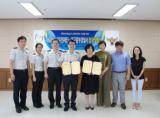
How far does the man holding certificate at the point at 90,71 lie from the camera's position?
503cm

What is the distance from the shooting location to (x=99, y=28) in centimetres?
782

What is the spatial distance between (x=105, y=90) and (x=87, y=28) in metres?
2.97

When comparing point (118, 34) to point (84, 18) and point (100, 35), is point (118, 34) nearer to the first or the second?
point (100, 35)

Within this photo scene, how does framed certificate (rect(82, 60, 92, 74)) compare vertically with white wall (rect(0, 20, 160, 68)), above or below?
below

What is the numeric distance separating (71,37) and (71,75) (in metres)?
2.94

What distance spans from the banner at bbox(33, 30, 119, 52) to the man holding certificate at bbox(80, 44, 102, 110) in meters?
2.67

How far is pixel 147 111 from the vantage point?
5.13m

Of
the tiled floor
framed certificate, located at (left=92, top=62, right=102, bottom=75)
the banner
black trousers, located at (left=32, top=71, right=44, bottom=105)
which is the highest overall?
the banner


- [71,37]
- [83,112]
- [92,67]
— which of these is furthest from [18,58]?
[71,37]

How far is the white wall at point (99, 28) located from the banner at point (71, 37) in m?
0.14

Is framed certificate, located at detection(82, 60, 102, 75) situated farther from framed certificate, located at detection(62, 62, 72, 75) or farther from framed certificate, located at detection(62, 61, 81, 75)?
framed certificate, located at detection(62, 62, 72, 75)

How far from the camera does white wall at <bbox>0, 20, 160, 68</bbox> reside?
7738mm

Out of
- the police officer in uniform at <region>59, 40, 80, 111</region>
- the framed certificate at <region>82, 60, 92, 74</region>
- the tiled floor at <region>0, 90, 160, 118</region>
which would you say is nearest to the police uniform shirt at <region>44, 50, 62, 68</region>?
the police officer in uniform at <region>59, 40, 80, 111</region>

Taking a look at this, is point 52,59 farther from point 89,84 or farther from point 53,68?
point 89,84
